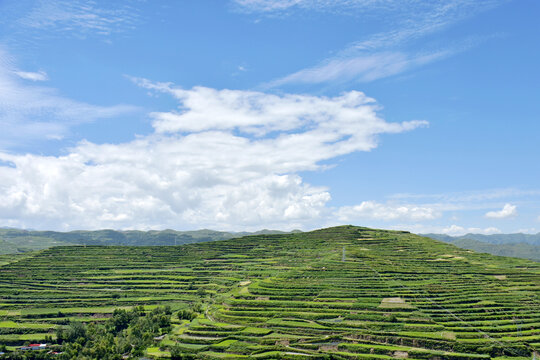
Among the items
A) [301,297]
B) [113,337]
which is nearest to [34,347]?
[113,337]

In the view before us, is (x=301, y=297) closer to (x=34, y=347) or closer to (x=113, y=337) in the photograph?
(x=113, y=337)

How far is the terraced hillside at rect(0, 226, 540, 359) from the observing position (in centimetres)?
6481

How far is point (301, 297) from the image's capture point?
83.9 m

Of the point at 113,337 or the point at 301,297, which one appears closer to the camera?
the point at 113,337

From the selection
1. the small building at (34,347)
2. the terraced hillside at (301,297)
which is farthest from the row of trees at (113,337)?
the terraced hillside at (301,297)

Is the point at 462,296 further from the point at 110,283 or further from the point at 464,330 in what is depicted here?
the point at 110,283

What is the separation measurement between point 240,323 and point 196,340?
9.20 metres

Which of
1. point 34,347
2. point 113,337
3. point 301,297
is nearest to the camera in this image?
point 34,347

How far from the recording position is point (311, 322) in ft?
237

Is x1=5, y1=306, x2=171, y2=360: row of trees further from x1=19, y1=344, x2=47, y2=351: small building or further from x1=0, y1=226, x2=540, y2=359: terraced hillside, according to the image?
x1=0, y1=226, x2=540, y2=359: terraced hillside

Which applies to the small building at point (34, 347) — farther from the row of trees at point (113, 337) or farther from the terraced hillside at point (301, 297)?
the terraced hillside at point (301, 297)

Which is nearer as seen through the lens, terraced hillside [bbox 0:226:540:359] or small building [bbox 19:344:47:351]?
terraced hillside [bbox 0:226:540:359]

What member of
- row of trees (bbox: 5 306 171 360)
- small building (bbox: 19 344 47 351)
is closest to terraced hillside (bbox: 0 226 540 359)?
row of trees (bbox: 5 306 171 360)

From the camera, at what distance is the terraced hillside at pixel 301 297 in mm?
64812
